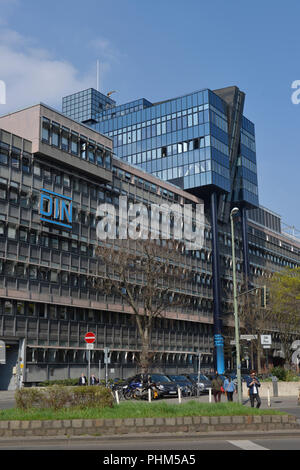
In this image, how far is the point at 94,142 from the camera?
2162 inches

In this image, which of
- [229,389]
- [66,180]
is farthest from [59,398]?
[66,180]

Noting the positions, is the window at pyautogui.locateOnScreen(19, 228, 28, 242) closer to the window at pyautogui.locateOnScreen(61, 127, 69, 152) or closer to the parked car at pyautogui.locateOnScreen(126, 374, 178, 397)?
the window at pyautogui.locateOnScreen(61, 127, 69, 152)

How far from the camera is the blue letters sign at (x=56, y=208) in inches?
1907

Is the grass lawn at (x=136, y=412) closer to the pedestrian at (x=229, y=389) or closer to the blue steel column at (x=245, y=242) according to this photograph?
the pedestrian at (x=229, y=389)

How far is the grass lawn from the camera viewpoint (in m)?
16.0

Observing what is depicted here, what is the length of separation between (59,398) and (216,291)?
5538cm

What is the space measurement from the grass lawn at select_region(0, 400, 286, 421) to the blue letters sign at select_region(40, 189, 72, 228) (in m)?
32.2

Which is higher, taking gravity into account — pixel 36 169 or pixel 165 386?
pixel 36 169

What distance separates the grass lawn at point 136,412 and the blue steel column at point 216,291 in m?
52.1

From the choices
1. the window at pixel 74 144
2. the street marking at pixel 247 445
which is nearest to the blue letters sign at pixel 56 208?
the window at pixel 74 144

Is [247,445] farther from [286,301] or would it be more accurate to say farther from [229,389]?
[286,301]

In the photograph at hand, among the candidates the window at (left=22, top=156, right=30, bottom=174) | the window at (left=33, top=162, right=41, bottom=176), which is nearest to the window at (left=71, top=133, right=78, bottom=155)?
the window at (left=33, top=162, right=41, bottom=176)

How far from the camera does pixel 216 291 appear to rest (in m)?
71.4

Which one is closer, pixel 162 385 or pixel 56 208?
pixel 162 385
